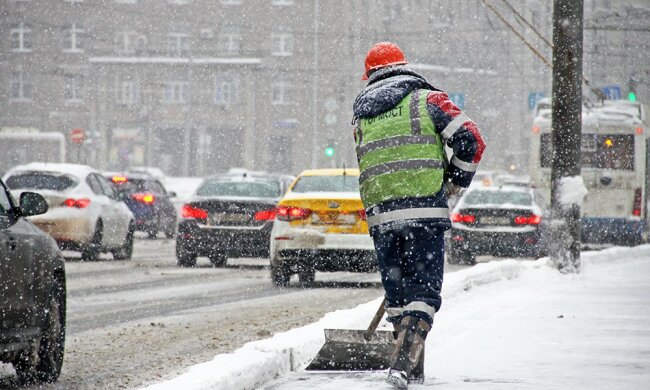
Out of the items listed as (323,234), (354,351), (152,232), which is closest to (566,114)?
(323,234)

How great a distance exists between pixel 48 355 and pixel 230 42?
229ft

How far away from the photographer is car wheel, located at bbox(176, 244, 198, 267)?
65.1ft

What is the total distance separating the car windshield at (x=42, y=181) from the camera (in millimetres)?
20344

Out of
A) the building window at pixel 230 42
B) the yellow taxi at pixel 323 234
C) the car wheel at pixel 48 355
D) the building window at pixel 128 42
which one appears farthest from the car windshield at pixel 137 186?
the building window at pixel 128 42

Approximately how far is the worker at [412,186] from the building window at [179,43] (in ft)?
232

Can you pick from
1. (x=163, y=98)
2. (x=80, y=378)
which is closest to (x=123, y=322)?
(x=80, y=378)

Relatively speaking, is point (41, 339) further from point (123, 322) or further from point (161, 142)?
point (161, 142)

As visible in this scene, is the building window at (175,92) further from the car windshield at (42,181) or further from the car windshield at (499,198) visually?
the car windshield at (42,181)

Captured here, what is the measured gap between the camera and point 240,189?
66.2 ft

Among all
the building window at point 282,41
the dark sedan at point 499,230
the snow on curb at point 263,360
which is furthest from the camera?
the building window at point 282,41

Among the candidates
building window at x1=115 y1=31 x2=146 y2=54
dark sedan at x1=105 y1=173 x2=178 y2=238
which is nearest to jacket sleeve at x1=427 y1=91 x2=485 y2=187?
dark sedan at x1=105 y1=173 x2=178 y2=238

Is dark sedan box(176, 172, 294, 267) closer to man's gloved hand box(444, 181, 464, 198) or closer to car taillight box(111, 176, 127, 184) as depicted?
car taillight box(111, 176, 127, 184)

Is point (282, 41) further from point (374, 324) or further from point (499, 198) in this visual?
point (374, 324)

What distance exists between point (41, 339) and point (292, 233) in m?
8.09
